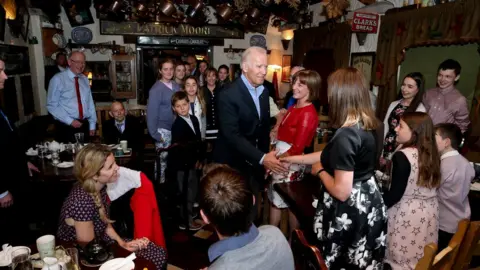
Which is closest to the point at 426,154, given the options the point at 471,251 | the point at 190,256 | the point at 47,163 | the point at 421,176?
the point at 421,176

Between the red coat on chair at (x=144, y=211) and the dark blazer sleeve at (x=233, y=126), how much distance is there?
696mm

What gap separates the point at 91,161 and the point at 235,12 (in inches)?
227

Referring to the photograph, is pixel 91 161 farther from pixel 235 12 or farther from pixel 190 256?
pixel 235 12

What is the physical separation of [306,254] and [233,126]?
1294mm

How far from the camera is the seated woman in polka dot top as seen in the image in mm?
1767

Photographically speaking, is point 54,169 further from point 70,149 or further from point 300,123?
point 300,123

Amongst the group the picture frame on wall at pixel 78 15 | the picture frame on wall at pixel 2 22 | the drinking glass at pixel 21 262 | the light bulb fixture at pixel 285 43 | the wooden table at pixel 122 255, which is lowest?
the wooden table at pixel 122 255

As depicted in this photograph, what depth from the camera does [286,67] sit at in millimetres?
8453

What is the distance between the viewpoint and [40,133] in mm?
5375

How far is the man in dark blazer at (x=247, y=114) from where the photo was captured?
236 centimetres

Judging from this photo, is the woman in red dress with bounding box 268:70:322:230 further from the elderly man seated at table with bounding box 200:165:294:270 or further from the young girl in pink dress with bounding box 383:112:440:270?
the elderly man seated at table with bounding box 200:165:294:270

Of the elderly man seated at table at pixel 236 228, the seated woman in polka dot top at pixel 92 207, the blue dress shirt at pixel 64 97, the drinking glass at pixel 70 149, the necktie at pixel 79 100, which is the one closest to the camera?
the elderly man seated at table at pixel 236 228

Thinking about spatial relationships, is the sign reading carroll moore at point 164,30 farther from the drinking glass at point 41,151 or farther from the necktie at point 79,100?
the drinking glass at point 41,151

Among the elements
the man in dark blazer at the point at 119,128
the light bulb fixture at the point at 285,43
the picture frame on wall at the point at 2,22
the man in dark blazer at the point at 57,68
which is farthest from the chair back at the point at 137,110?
the light bulb fixture at the point at 285,43
